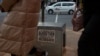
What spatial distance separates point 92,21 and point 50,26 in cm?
345

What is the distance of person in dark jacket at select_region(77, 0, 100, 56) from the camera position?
1.94 m

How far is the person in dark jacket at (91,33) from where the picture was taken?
1941 mm

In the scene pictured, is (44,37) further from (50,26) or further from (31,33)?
(31,33)

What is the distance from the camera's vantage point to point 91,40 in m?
1.94

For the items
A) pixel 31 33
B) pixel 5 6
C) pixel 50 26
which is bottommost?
pixel 50 26

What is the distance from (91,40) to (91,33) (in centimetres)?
5

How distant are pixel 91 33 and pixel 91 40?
0.05 meters

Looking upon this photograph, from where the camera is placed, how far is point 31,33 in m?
3.72

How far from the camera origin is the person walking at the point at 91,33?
1941 mm

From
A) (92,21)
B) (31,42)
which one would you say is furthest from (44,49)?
(92,21)

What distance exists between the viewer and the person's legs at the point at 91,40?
6.36ft

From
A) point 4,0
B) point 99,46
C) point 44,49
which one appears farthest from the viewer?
point 44,49

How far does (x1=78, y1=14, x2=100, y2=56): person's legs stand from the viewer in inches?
76.4

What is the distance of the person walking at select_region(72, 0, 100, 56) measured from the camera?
1941 mm
